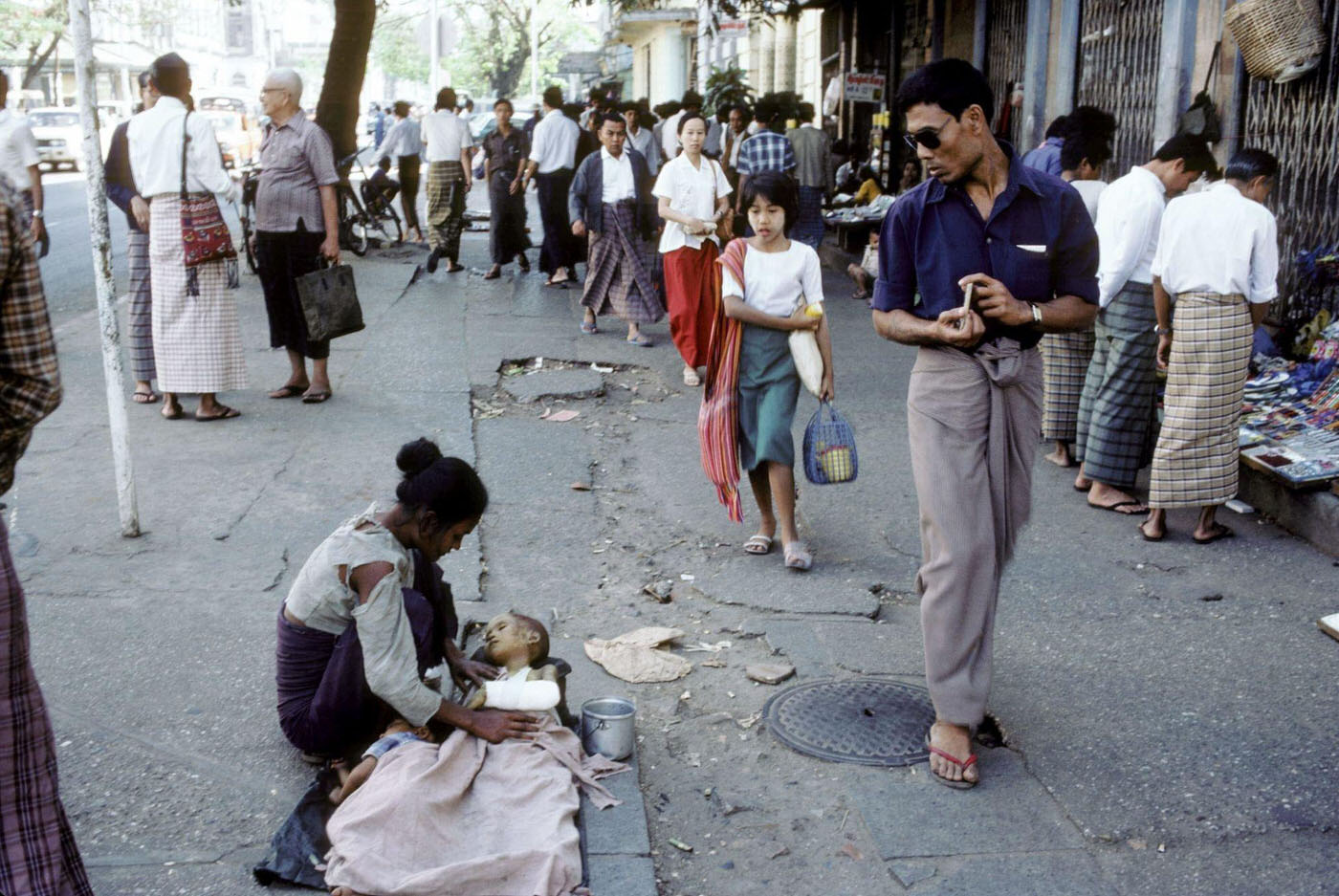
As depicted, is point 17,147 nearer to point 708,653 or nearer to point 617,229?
point 617,229

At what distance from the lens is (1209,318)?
5.71 m

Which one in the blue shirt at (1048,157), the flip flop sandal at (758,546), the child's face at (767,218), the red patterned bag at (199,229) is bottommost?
the flip flop sandal at (758,546)

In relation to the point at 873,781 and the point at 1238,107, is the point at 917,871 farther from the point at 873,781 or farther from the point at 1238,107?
the point at 1238,107

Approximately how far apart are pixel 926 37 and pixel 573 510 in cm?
1163

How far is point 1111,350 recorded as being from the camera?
645cm

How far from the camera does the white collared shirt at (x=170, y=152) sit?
7000mm

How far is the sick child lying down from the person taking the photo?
2982 mm

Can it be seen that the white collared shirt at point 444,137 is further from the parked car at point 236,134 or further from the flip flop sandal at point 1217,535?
the parked car at point 236,134

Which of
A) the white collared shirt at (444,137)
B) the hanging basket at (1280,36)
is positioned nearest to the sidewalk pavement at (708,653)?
→ the hanging basket at (1280,36)

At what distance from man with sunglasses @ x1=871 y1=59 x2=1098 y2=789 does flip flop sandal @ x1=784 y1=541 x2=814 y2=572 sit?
5.43ft

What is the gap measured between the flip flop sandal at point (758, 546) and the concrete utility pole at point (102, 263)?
2.61 metres

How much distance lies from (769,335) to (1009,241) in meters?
1.93

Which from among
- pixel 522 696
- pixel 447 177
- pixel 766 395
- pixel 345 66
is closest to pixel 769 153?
pixel 447 177

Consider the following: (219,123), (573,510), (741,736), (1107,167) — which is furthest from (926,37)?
(219,123)
